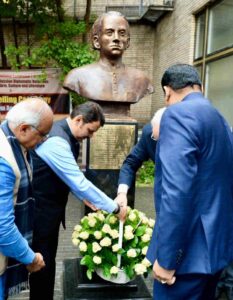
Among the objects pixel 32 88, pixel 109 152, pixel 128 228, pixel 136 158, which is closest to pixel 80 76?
pixel 109 152

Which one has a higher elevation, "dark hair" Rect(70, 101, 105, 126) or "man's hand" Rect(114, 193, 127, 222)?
"dark hair" Rect(70, 101, 105, 126)

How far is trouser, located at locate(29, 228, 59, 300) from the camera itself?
2.87 metres

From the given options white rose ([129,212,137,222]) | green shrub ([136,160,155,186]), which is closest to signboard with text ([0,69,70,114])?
green shrub ([136,160,155,186])

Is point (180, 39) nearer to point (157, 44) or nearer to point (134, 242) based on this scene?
Answer: point (157, 44)

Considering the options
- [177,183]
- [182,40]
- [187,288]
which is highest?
[182,40]

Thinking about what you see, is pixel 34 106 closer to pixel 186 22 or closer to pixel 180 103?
pixel 180 103

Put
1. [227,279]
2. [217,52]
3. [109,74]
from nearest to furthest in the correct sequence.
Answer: [227,279] → [109,74] → [217,52]

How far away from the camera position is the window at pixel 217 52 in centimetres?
784

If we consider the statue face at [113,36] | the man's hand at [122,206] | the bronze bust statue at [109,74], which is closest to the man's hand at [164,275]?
the man's hand at [122,206]

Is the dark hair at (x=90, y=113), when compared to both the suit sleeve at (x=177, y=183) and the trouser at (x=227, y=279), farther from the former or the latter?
the trouser at (x=227, y=279)

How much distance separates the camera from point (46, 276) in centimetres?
296

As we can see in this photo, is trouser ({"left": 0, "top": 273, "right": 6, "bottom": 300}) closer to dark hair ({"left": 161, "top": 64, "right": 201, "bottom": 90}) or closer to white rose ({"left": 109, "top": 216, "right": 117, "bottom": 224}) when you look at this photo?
white rose ({"left": 109, "top": 216, "right": 117, "bottom": 224})

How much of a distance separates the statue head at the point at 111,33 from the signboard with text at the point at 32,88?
703cm

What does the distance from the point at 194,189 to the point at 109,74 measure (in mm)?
2255
